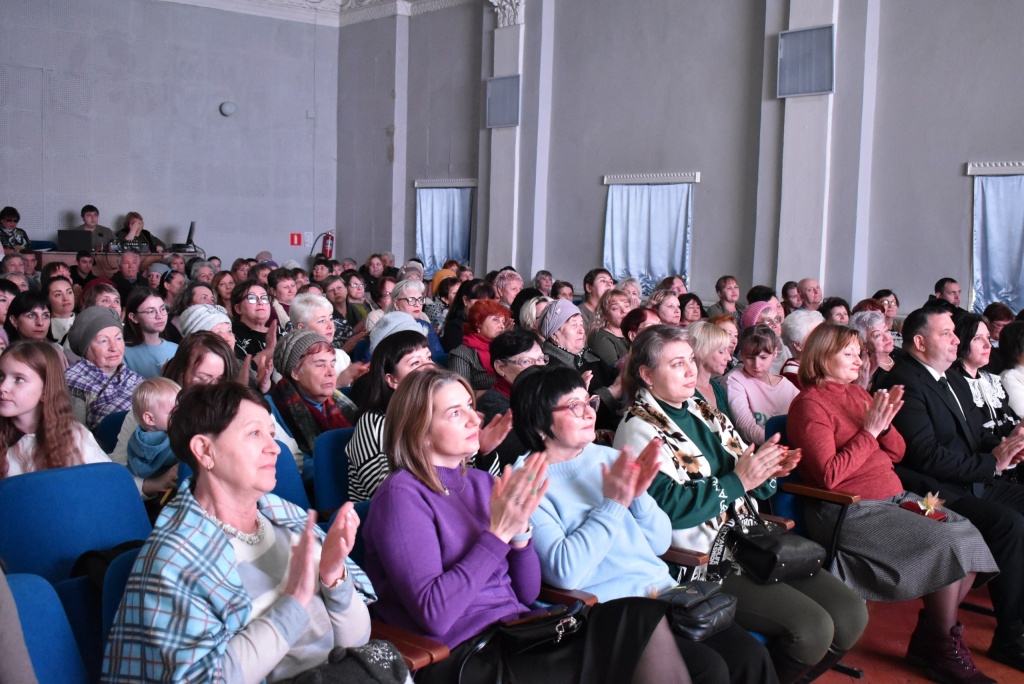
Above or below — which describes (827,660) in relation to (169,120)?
below

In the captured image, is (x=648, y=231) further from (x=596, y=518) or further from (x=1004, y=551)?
(x=596, y=518)

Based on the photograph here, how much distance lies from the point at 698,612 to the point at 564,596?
0.36 metres

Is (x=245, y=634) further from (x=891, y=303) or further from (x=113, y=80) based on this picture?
(x=113, y=80)

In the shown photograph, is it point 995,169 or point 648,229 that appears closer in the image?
point 995,169

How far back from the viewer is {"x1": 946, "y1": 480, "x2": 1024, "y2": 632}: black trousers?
11.5ft

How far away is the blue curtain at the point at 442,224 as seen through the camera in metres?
13.4

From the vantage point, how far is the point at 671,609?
2240mm

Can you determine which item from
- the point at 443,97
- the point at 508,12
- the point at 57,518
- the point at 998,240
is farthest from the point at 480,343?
the point at 443,97

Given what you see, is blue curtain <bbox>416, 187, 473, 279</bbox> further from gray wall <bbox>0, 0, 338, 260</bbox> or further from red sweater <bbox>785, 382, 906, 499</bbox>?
red sweater <bbox>785, 382, 906, 499</bbox>

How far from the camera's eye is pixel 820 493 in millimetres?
3357

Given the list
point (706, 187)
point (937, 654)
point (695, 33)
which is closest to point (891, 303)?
point (706, 187)

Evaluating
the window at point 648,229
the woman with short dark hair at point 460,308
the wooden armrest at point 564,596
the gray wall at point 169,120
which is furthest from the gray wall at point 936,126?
the gray wall at point 169,120

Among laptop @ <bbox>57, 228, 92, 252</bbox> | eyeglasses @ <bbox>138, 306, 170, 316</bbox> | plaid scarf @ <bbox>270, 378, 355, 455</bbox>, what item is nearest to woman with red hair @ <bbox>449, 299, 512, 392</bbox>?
plaid scarf @ <bbox>270, 378, 355, 455</bbox>

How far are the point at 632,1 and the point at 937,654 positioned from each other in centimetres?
916
